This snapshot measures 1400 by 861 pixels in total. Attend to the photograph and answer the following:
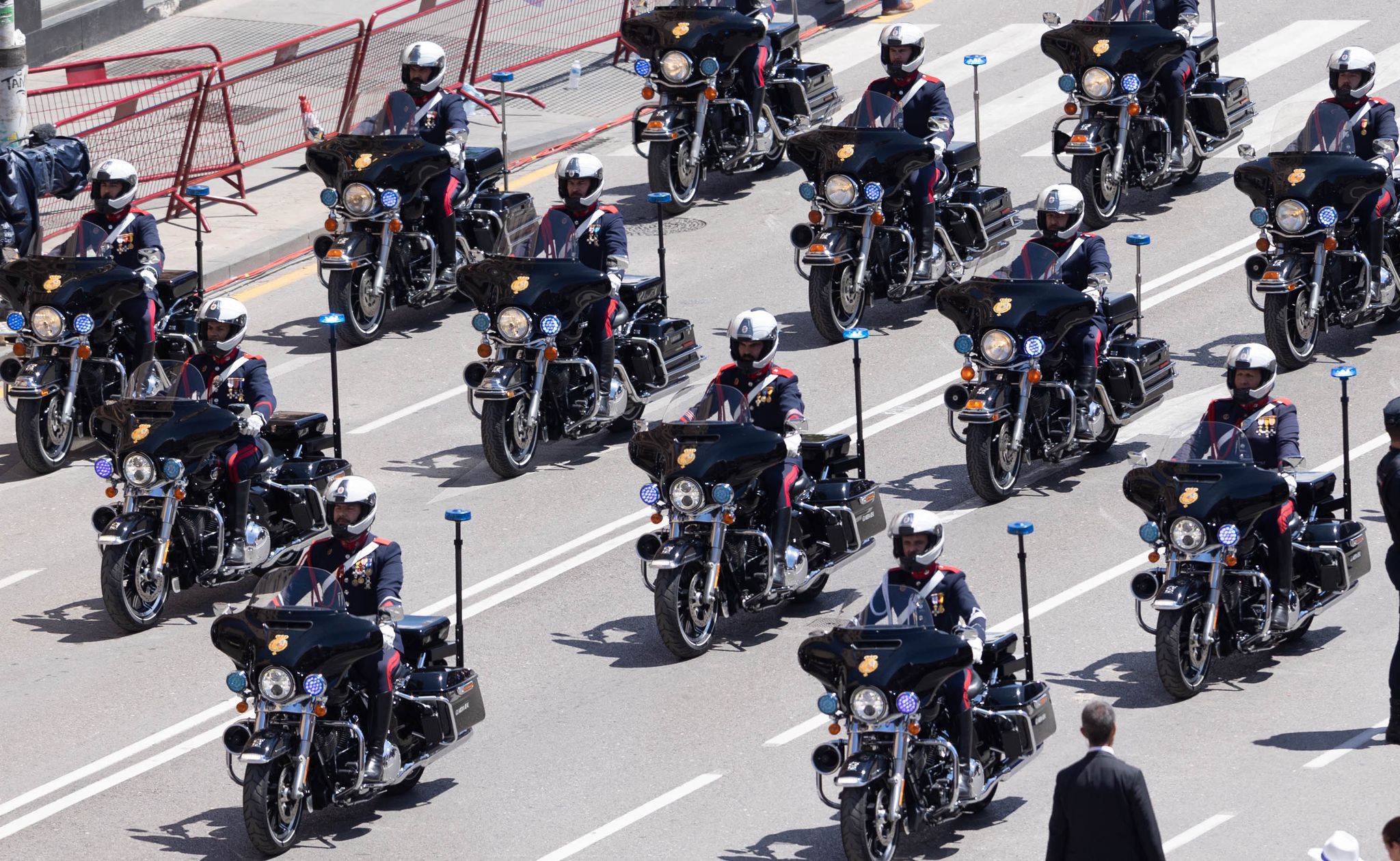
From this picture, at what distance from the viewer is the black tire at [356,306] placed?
23828 mm

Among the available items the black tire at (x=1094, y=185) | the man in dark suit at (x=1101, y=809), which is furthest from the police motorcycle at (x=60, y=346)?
the man in dark suit at (x=1101, y=809)

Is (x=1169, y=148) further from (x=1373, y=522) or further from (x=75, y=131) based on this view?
(x=75, y=131)

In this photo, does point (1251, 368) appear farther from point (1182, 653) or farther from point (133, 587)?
point (133, 587)

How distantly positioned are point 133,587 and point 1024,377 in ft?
20.6

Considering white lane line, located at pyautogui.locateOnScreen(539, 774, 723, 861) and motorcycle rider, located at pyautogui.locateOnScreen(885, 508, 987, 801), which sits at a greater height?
motorcycle rider, located at pyautogui.locateOnScreen(885, 508, 987, 801)

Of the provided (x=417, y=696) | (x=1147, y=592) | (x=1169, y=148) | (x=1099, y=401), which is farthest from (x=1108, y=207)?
(x=417, y=696)

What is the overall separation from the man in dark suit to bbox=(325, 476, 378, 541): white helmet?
5.20 metres

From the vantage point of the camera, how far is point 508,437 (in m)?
21.3

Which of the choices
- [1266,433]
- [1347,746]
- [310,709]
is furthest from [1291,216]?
[310,709]

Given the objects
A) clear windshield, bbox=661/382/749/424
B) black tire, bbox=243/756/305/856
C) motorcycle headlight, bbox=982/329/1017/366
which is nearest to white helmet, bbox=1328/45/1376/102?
motorcycle headlight, bbox=982/329/1017/366

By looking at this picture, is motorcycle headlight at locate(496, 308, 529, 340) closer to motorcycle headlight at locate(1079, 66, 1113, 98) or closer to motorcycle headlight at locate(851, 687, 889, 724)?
motorcycle headlight at locate(1079, 66, 1113, 98)

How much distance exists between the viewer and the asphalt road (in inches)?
619

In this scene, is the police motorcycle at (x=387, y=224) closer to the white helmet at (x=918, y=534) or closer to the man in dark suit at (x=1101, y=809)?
the white helmet at (x=918, y=534)

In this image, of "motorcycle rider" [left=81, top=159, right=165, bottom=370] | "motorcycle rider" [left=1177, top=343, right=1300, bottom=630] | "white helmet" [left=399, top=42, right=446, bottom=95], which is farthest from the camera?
"white helmet" [left=399, top=42, right=446, bottom=95]
